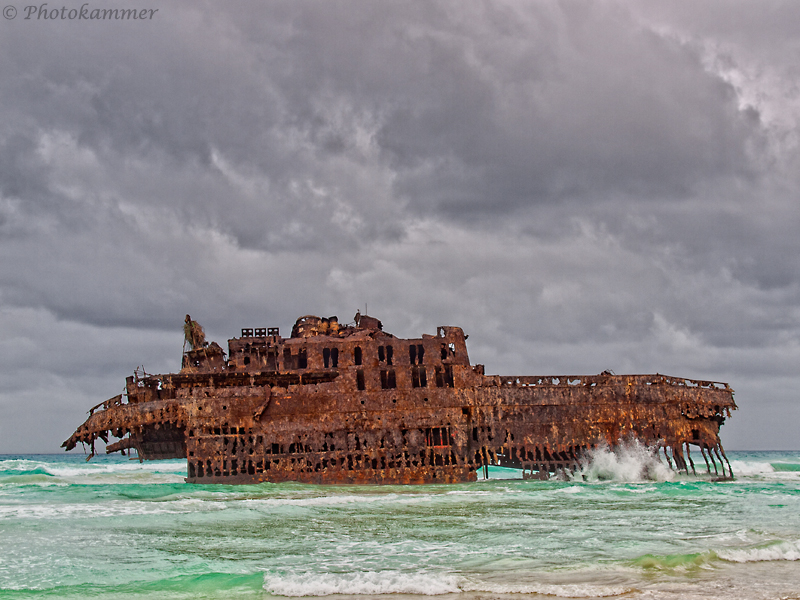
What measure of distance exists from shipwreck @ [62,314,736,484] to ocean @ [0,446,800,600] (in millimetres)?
3768

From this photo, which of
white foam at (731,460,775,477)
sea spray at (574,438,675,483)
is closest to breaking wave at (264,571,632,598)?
sea spray at (574,438,675,483)

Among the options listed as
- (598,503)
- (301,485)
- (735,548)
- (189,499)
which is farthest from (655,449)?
(189,499)

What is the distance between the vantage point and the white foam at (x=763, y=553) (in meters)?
11.5

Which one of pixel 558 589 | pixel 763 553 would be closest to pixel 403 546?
pixel 558 589

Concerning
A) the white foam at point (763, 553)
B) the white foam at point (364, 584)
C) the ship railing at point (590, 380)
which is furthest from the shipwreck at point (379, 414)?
the white foam at point (364, 584)

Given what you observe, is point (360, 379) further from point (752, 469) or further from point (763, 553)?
point (752, 469)

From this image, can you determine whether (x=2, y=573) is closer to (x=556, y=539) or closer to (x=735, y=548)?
(x=556, y=539)

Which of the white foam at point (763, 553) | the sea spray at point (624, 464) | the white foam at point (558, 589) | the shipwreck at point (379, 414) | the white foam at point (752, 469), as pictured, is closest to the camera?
the white foam at point (558, 589)

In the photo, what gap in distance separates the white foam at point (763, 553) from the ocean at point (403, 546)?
0.04 meters

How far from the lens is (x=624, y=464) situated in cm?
2820

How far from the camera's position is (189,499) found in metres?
22.0

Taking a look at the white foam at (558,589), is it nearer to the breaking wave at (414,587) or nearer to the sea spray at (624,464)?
the breaking wave at (414,587)

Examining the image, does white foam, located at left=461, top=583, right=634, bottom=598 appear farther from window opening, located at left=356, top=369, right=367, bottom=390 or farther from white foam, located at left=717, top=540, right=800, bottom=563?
window opening, located at left=356, top=369, right=367, bottom=390

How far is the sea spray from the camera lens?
2792 centimetres
